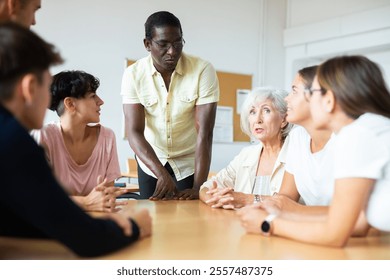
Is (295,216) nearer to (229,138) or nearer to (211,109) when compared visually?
(211,109)

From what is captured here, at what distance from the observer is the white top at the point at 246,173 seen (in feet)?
4.39

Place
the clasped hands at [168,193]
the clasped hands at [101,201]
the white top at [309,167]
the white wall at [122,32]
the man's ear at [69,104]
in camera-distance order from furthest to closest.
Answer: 1. the white wall at [122,32]
2. the clasped hands at [168,193]
3. the man's ear at [69,104]
4. the clasped hands at [101,201]
5. the white top at [309,167]

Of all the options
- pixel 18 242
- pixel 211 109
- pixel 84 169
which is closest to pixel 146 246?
pixel 18 242

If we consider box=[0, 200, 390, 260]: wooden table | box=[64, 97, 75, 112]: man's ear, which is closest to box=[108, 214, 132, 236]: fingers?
box=[0, 200, 390, 260]: wooden table

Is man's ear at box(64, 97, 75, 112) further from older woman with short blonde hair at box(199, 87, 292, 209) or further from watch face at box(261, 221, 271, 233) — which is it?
watch face at box(261, 221, 271, 233)

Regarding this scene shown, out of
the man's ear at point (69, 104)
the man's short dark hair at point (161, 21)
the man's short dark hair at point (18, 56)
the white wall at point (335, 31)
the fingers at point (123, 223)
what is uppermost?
the white wall at point (335, 31)

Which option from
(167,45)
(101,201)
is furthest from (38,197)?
(167,45)

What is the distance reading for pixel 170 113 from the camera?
1611 millimetres

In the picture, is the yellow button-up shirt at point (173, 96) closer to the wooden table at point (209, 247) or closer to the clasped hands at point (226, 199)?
the clasped hands at point (226, 199)

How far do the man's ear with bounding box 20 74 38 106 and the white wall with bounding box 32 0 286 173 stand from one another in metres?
1.10

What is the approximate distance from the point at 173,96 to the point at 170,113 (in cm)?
7

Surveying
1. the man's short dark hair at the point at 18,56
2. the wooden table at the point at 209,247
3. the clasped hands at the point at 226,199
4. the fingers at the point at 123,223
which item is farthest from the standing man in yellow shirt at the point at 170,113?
the man's short dark hair at the point at 18,56
